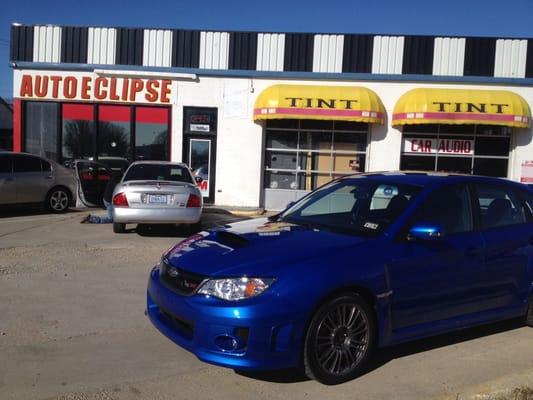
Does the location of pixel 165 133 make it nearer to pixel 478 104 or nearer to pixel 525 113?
pixel 478 104

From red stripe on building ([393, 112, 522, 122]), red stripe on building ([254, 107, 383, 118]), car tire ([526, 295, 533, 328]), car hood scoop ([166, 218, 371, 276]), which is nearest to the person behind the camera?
car hood scoop ([166, 218, 371, 276])

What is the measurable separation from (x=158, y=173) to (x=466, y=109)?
868cm

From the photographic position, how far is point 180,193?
1013 cm

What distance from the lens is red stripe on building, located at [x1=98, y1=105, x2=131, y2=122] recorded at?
16.4 meters

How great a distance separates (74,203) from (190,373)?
11.1 metres

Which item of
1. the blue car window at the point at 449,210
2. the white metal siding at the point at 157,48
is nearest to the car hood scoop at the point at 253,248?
the blue car window at the point at 449,210

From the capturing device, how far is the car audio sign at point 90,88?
16141 millimetres

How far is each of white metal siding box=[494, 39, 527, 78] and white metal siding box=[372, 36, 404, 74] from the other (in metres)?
2.76

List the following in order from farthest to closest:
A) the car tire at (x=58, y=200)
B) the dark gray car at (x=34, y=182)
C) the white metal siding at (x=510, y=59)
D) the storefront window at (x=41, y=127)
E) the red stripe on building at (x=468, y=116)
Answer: the storefront window at (x=41, y=127) → the white metal siding at (x=510, y=59) → the red stripe on building at (x=468, y=116) → the car tire at (x=58, y=200) → the dark gray car at (x=34, y=182)

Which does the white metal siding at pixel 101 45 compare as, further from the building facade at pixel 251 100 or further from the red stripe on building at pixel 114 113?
the red stripe on building at pixel 114 113

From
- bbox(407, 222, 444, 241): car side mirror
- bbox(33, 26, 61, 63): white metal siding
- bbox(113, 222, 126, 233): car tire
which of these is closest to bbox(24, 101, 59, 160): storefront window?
bbox(33, 26, 61, 63): white metal siding

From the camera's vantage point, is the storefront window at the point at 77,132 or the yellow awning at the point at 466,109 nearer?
the yellow awning at the point at 466,109

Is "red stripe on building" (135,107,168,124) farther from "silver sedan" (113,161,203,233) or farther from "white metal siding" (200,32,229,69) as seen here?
"silver sedan" (113,161,203,233)

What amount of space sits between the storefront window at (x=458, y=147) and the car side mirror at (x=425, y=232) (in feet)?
38.9
